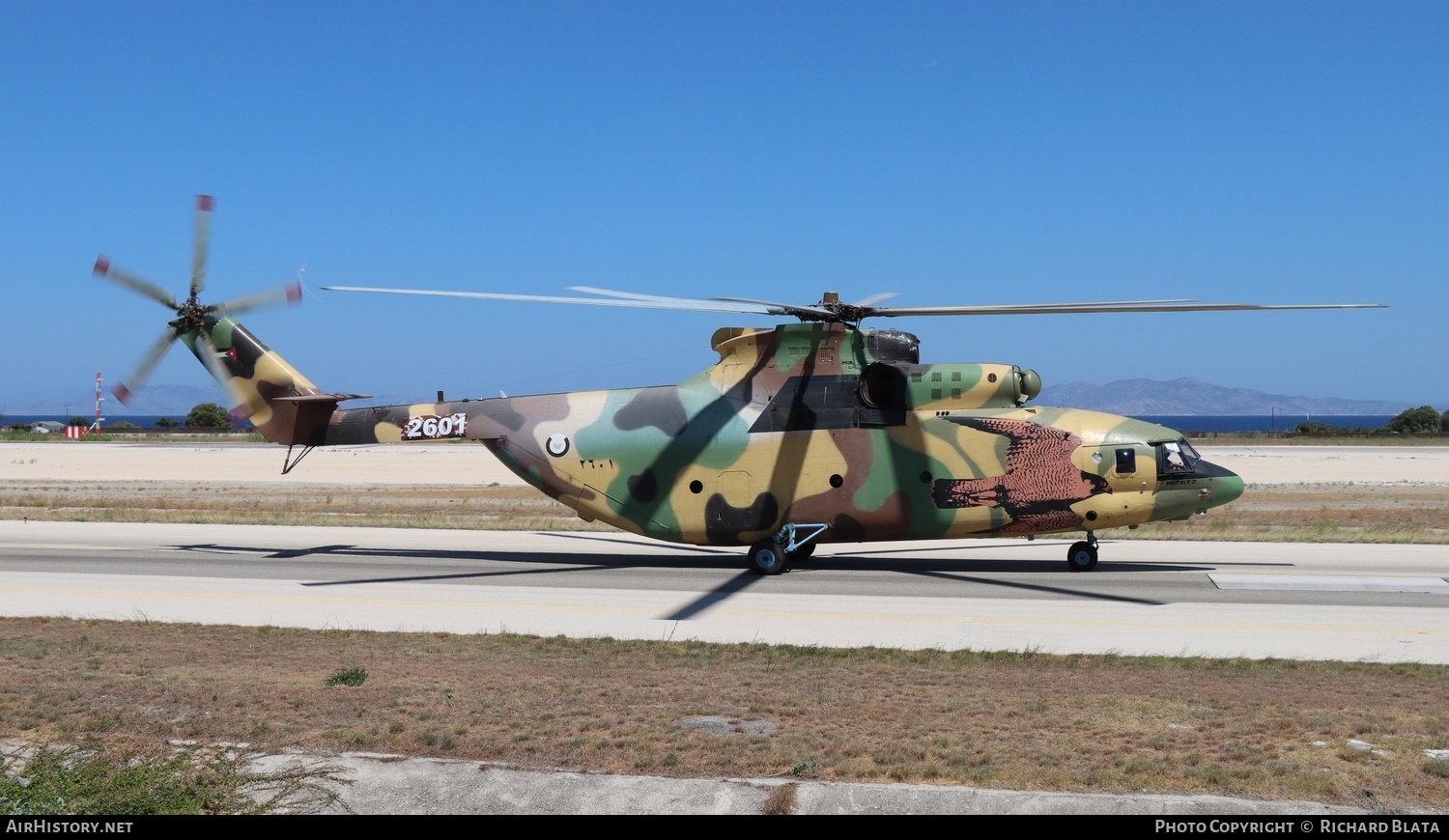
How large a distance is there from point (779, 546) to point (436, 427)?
7.33 m

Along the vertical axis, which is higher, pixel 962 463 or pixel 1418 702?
pixel 962 463

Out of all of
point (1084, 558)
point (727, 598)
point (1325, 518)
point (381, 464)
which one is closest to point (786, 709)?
point (727, 598)

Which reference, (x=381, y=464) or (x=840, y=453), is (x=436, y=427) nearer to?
(x=840, y=453)

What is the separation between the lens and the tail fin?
78.5 feet

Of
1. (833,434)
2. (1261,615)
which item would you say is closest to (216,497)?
(833,434)

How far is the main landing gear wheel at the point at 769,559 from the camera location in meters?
20.4

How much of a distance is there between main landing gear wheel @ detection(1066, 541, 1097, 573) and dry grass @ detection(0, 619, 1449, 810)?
7.68 m

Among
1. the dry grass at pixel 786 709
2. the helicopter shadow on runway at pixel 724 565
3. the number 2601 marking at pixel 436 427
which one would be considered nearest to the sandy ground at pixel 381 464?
the helicopter shadow on runway at pixel 724 565

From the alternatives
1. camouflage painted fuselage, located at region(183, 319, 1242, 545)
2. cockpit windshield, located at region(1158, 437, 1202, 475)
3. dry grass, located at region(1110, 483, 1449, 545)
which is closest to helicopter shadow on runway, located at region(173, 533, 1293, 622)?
camouflage painted fuselage, located at region(183, 319, 1242, 545)

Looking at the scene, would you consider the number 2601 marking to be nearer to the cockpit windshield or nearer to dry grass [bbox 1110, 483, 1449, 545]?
the cockpit windshield

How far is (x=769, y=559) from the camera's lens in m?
20.5

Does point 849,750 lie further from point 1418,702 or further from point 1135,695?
point 1418,702
